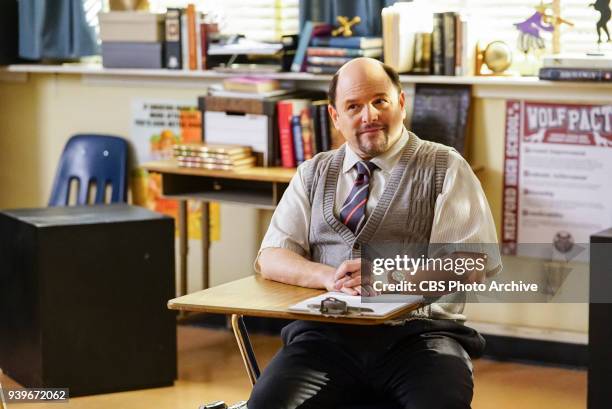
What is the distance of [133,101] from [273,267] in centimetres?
237

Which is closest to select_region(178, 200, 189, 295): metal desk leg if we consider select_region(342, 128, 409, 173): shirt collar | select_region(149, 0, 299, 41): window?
select_region(149, 0, 299, 41): window

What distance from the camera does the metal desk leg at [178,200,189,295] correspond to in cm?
454

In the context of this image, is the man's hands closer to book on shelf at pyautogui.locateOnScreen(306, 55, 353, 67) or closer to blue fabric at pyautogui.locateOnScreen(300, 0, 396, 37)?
book on shelf at pyautogui.locateOnScreen(306, 55, 353, 67)

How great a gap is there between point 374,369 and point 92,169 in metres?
2.69

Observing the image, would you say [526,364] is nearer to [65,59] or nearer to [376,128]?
[376,128]

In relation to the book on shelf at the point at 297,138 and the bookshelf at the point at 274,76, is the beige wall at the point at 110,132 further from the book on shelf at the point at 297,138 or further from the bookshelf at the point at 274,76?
the book on shelf at the point at 297,138

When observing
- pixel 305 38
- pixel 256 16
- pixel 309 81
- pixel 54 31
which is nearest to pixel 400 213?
pixel 305 38

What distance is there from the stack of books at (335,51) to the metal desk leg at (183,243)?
769 millimetres

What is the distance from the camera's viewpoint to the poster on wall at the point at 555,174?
13.2 ft

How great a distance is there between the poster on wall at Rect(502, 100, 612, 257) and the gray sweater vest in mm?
1429

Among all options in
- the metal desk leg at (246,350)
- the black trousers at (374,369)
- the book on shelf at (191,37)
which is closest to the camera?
the black trousers at (374,369)

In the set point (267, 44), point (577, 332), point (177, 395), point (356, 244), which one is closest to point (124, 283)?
point (177, 395)


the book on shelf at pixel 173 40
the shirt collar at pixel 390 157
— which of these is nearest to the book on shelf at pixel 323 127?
the book on shelf at pixel 173 40

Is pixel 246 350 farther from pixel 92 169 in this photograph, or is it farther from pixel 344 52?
pixel 92 169
